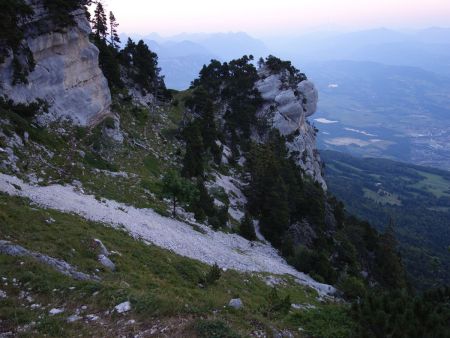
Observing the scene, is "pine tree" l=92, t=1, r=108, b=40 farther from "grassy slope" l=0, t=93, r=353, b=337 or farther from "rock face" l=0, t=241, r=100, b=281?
"rock face" l=0, t=241, r=100, b=281

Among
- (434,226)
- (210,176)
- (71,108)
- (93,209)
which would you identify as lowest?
(434,226)

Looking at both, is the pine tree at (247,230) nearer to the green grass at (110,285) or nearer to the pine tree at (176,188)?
the pine tree at (176,188)

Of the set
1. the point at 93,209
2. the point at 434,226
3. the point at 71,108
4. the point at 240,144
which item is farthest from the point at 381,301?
the point at 434,226

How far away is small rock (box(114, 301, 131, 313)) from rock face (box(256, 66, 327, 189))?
8231 centimetres

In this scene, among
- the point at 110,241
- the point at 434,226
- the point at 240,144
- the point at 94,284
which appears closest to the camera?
the point at 94,284

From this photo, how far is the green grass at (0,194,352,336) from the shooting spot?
46.8 feet

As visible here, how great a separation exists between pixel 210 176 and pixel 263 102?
4357 centimetres

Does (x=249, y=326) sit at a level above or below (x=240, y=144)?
above

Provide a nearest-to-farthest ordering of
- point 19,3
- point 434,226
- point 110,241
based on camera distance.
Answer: point 110,241
point 19,3
point 434,226

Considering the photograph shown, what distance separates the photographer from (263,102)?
325 feet

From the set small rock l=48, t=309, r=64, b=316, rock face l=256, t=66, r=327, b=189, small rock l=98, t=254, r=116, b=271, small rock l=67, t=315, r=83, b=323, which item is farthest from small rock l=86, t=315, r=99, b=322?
rock face l=256, t=66, r=327, b=189

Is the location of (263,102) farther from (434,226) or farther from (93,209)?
(434,226)

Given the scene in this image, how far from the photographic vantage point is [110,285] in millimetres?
16688

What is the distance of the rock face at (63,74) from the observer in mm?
43688
